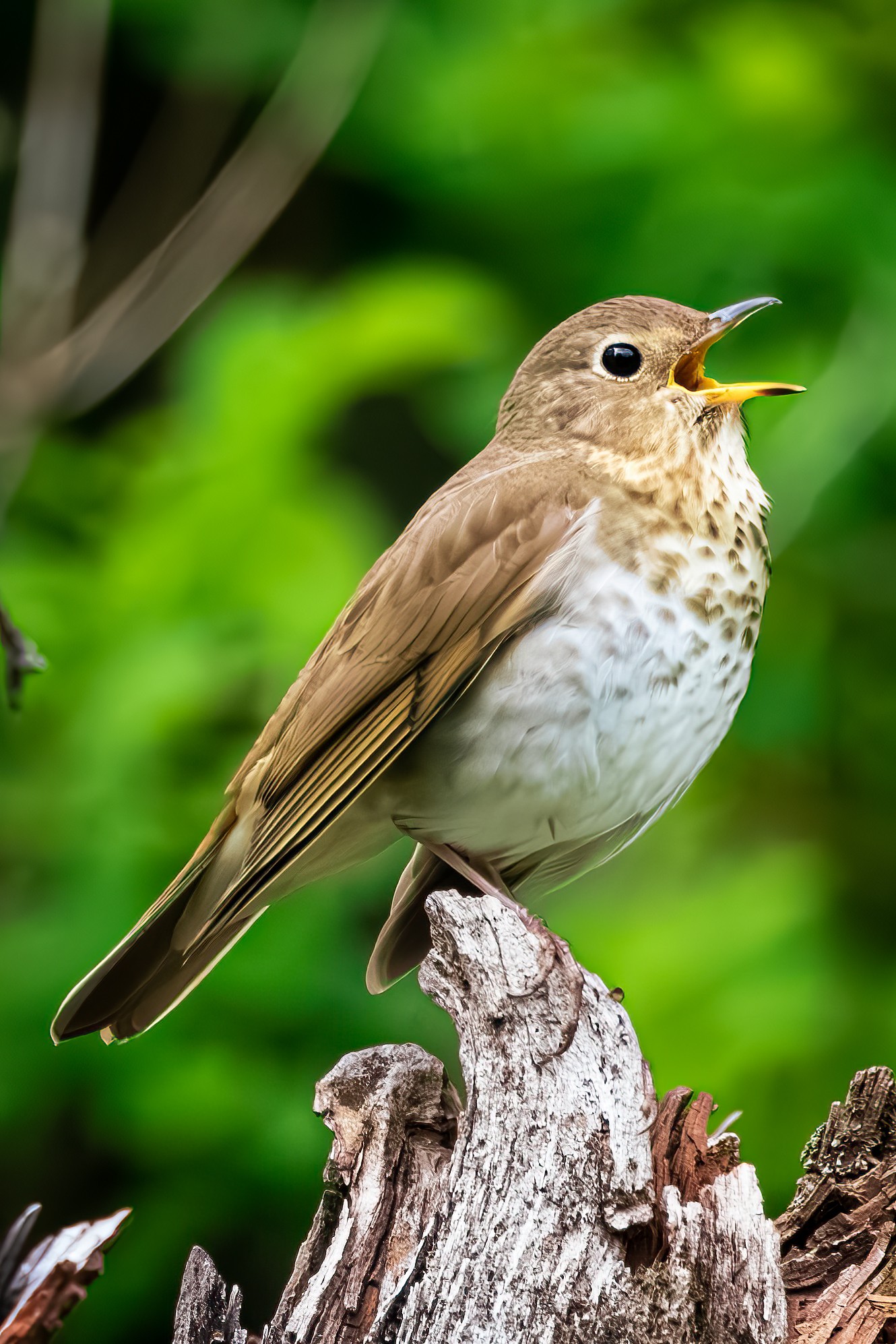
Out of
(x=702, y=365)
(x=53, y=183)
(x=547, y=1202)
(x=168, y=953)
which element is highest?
(x=53, y=183)

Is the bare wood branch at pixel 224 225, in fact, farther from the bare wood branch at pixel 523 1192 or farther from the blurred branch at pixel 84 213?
the bare wood branch at pixel 523 1192

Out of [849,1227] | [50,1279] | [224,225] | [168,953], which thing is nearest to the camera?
[50,1279]

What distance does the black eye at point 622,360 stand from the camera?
277 centimetres

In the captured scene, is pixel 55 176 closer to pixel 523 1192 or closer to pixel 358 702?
pixel 358 702

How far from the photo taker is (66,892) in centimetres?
304

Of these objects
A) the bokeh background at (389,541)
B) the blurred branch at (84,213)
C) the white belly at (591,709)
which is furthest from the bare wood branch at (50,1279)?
the blurred branch at (84,213)

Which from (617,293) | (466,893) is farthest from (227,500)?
(617,293)

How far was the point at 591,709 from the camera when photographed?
2.42 metres

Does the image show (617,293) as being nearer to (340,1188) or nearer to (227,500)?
(227,500)

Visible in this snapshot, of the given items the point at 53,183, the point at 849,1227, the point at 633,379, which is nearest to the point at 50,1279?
the point at 849,1227

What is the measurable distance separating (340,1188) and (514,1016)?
0.35m

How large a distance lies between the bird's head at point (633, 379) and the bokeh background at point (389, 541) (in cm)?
51

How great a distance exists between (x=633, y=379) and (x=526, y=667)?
25.1 inches

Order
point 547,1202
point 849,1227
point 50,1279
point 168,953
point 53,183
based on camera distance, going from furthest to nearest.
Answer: point 53,183
point 168,953
point 849,1227
point 547,1202
point 50,1279
